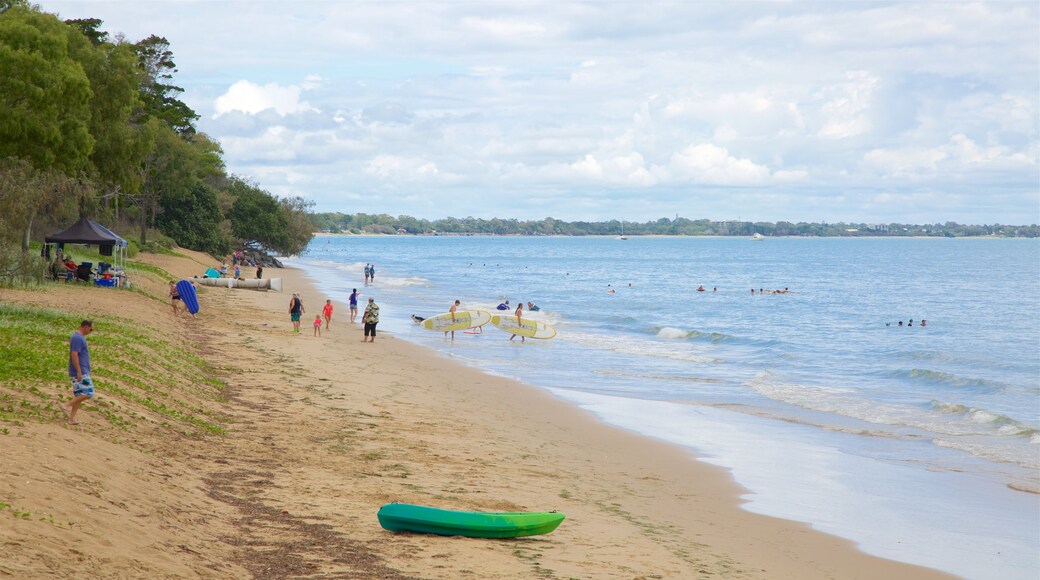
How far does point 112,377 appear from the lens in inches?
565

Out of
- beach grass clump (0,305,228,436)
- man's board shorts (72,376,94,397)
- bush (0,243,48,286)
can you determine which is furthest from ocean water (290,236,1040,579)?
bush (0,243,48,286)

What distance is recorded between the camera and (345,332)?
32156 mm

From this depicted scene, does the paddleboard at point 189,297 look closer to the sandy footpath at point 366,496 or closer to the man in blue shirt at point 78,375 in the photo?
the sandy footpath at point 366,496

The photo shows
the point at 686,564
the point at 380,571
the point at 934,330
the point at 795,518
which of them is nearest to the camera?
the point at 380,571

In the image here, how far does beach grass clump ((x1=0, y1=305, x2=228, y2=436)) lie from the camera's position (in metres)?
12.0

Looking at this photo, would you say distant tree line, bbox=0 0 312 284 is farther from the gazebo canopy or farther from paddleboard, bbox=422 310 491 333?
paddleboard, bbox=422 310 491 333

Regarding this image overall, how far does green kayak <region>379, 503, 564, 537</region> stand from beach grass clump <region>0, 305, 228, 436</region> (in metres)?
4.19

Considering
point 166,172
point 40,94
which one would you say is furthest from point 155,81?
point 40,94

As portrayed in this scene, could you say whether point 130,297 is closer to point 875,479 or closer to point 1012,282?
point 875,479

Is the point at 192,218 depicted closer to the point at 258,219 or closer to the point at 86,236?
the point at 258,219

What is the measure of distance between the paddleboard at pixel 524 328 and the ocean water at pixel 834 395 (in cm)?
40

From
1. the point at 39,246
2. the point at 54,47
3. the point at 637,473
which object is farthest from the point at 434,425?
the point at 39,246

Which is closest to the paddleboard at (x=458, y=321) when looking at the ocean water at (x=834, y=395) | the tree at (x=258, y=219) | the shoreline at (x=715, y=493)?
the ocean water at (x=834, y=395)

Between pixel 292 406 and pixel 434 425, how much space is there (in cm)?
244
